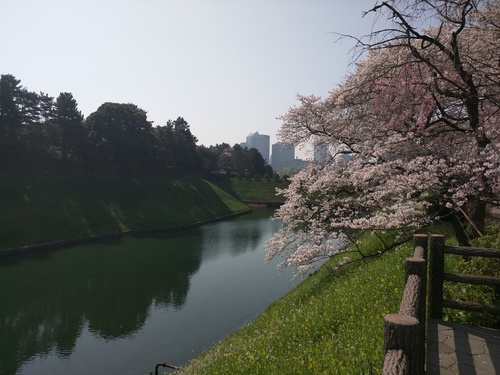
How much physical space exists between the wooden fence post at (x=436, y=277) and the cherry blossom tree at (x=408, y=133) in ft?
10.9

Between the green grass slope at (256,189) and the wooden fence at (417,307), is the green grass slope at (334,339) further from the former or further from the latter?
the green grass slope at (256,189)

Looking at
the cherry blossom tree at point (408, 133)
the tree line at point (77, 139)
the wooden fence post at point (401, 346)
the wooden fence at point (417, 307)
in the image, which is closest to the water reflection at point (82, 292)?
the cherry blossom tree at point (408, 133)

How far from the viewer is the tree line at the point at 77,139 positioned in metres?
38.4

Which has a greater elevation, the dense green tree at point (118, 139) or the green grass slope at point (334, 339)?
the dense green tree at point (118, 139)

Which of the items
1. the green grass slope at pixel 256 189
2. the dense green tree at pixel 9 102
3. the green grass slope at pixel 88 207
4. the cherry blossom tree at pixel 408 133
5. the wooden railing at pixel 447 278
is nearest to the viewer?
the wooden railing at pixel 447 278

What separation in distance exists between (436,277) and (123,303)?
1720 centimetres

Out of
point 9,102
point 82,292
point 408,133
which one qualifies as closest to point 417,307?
point 408,133

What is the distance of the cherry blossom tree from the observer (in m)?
8.12

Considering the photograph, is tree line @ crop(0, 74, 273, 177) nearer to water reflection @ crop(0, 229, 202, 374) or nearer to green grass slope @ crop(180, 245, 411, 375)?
water reflection @ crop(0, 229, 202, 374)

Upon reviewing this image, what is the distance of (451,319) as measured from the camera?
5164 mm

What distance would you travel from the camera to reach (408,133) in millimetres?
10203

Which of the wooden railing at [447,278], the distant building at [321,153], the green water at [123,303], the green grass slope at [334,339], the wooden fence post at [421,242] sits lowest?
the green water at [123,303]

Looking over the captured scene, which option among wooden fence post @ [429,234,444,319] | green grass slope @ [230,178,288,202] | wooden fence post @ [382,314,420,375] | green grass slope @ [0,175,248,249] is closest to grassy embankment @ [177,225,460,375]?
wooden fence post @ [429,234,444,319]

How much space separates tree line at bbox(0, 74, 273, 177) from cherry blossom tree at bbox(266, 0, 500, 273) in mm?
35167
